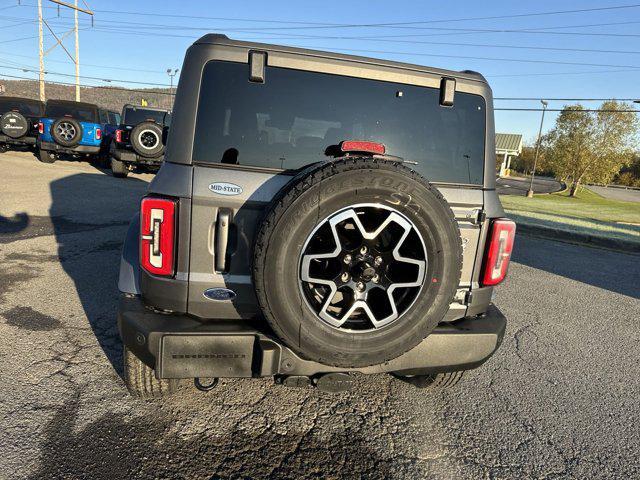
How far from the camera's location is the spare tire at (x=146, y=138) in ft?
35.9

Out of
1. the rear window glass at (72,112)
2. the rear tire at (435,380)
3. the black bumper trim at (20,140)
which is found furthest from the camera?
the black bumper trim at (20,140)

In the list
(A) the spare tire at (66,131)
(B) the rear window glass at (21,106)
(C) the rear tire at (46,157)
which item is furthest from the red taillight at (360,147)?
(B) the rear window glass at (21,106)

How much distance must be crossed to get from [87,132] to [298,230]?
1402 cm

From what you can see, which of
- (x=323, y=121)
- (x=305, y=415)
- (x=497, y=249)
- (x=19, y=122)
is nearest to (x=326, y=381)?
(x=305, y=415)

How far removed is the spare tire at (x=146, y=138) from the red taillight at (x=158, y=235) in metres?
9.83

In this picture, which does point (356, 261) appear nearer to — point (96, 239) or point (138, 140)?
point (96, 239)

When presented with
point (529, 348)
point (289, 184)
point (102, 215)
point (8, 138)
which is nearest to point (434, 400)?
point (529, 348)

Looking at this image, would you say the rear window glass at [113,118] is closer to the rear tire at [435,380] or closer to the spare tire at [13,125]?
the spare tire at [13,125]

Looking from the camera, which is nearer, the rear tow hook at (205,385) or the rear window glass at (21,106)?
the rear tow hook at (205,385)

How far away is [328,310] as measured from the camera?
A: 7.26 feet

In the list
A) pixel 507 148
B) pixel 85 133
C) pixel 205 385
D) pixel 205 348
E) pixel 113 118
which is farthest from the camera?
pixel 507 148

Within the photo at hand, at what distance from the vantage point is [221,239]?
84.1 inches

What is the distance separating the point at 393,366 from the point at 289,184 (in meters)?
1.13

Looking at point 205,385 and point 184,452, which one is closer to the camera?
point 184,452
